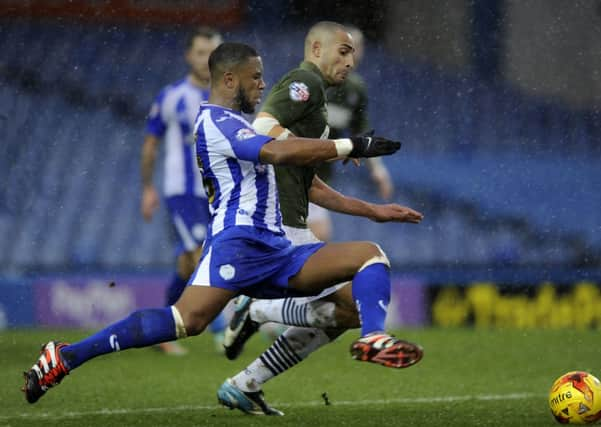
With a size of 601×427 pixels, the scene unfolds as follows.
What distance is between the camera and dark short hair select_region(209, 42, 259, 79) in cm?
519

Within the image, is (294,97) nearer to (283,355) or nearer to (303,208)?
(303,208)

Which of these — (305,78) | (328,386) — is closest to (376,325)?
(305,78)

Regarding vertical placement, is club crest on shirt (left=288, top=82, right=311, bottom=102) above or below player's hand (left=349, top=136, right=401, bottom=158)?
above

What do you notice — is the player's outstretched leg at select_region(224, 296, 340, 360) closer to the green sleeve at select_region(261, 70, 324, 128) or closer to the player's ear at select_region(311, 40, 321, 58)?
the green sleeve at select_region(261, 70, 324, 128)

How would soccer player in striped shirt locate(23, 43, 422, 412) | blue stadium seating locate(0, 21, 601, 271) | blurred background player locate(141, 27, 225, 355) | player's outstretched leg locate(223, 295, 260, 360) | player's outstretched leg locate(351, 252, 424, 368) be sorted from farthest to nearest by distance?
blue stadium seating locate(0, 21, 601, 271), blurred background player locate(141, 27, 225, 355), player's outstretched leg locate(223, 295, 260, 360), soccer player in striped shirt locate(23, 43, 422, 412), player's outstretched leg locate(351, 252, 424, 368)

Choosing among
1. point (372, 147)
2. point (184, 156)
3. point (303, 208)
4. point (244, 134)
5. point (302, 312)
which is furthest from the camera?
point (184, 156)

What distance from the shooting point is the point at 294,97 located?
5.53 m

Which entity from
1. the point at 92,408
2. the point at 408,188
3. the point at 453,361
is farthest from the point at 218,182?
the point at 408,188

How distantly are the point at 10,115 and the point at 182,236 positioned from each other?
5.38 meters

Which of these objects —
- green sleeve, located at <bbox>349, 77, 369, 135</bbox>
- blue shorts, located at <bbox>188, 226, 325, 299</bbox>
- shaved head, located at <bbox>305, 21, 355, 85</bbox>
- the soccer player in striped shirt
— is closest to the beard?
the soccer player in striped shirt

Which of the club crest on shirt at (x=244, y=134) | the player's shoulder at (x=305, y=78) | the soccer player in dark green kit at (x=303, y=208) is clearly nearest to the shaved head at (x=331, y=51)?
the soccer player in dark green kit at (x=303, y=208)

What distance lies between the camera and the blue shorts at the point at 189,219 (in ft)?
28.6

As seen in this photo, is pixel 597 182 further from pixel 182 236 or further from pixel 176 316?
pixel 176 316

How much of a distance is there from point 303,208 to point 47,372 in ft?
4.79
